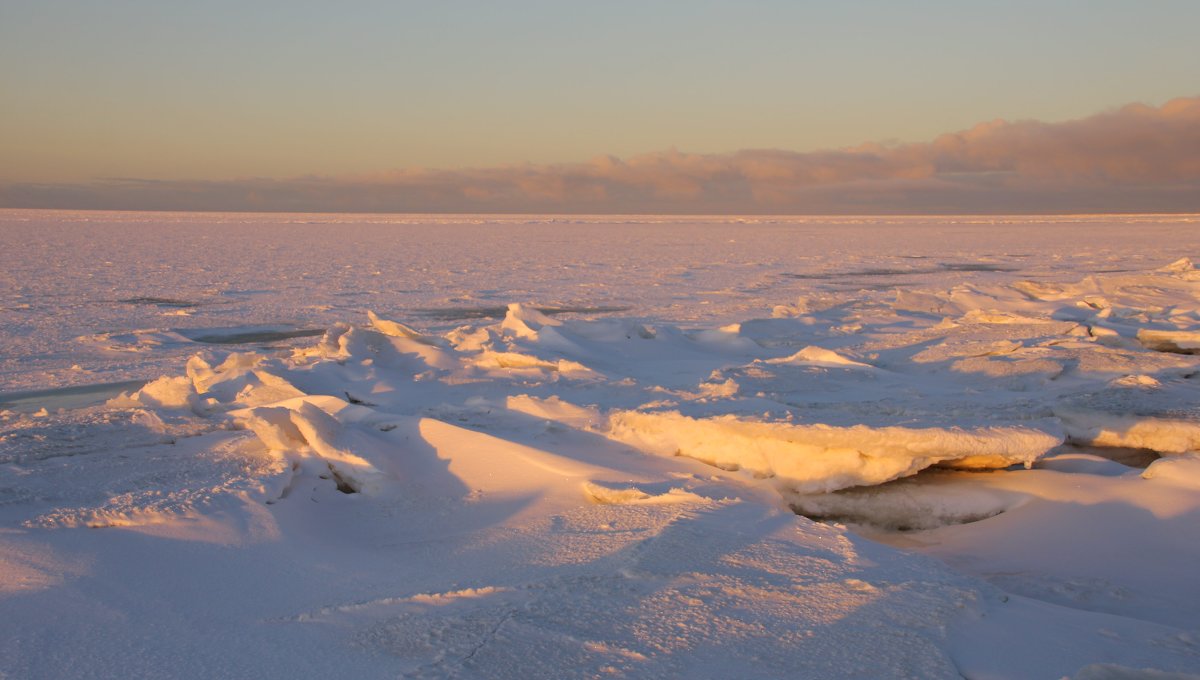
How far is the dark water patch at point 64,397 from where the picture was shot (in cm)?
525

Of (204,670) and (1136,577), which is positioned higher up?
(204,670)

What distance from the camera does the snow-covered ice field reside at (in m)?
2.20

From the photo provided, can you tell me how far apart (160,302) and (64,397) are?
16.6 ft

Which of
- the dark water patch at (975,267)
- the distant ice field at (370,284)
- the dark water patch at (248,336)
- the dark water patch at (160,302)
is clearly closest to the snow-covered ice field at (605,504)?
the distant ice field at (370,284)

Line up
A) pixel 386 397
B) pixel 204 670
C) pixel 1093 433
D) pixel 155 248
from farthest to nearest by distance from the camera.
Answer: pixel 155 248 < pixel 386 397 < pixel 1093 433 < pixel 204 670

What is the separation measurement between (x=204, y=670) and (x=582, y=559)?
45.3 inches

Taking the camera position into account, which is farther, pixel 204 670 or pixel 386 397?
pixel 386 397

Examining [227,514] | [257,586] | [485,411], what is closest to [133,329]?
[485,411]

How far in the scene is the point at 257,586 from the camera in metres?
2.68

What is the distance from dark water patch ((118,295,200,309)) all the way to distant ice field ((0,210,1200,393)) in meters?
0.02

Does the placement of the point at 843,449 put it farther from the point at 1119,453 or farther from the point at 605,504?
the point at 1119,453

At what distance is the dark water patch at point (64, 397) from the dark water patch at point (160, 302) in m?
4.28

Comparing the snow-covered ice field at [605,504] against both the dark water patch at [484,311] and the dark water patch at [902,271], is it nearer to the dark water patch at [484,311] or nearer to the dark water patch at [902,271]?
the dark water patch at [484,311]

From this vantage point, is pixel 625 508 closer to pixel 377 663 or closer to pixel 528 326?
pixel 377 663
